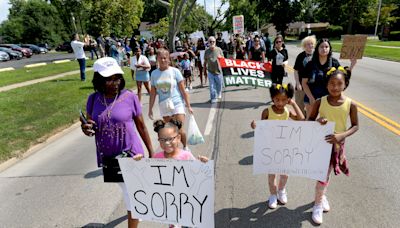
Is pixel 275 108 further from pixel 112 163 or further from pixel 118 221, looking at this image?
pixel 118 221

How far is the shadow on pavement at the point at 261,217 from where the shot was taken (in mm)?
3629

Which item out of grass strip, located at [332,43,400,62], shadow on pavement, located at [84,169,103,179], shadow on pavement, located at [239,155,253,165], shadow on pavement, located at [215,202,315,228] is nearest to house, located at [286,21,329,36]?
→ grass strip, located at [332,43,400,62]

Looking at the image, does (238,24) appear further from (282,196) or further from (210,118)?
(282,196)

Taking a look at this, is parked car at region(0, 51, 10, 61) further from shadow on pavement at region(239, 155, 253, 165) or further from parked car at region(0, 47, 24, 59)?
shadow on pavement at region(239, 155, 253, 165)

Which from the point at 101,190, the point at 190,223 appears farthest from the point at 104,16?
the point at 190,223

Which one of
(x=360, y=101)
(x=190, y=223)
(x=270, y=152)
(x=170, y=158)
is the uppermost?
(x=170, y=158)

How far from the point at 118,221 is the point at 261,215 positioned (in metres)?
1.63

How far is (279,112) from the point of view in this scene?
12.6ft

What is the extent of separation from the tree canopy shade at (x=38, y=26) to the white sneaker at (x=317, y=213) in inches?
2805

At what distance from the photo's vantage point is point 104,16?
100.0 ft

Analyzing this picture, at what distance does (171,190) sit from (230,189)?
1.67 metres

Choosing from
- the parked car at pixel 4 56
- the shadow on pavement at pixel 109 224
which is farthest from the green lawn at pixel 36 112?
the parked car at pixel 4 56

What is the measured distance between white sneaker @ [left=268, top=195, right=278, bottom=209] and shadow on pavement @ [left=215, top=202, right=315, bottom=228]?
4 cm

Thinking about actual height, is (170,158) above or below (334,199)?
above
